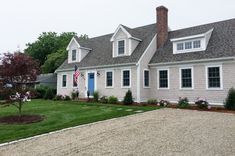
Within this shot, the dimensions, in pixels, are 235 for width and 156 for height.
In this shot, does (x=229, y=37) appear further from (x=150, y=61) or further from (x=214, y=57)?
(x=150, y=61)

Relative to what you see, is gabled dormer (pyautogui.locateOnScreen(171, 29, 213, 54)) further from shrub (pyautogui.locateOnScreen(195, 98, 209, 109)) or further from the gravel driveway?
the gravel driveway

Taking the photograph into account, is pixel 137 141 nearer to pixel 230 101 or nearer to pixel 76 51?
pixel 230 101

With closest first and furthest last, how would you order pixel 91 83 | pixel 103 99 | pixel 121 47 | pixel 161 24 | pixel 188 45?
pixel 188 45 < pixel 103 99 < pixel 161 24 < pixel 121 47 < pixel 91 83

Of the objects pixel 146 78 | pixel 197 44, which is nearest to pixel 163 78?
pixel 146 78

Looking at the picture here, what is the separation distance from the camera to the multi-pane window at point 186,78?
1636 centimetres

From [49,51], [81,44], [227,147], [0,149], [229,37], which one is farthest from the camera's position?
[49,51]

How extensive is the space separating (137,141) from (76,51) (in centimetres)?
1904

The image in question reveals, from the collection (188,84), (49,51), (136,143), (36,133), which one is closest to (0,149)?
(36,133)

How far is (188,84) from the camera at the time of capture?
16.5 m

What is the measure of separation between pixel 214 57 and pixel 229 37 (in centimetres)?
261

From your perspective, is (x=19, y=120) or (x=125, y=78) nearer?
(x=19, y=120)

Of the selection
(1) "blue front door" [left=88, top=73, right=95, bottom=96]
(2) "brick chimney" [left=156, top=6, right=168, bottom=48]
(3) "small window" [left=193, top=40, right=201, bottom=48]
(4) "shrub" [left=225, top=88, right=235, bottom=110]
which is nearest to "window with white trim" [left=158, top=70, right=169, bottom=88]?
(3) "small window" [left=193, top=40, right=201, bottom=48]

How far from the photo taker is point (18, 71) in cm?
1066

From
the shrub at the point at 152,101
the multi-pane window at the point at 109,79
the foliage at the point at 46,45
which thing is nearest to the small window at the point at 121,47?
the multi-pane window at the point at 109,79
